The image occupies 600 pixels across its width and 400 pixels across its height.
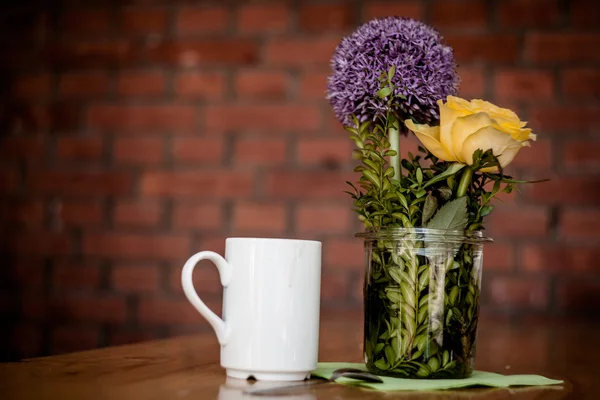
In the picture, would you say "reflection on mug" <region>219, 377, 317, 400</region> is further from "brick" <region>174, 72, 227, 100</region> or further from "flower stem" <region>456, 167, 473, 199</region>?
"brick" <region>174, 72, 227, 100</region>

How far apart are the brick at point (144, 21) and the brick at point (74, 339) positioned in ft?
2.60

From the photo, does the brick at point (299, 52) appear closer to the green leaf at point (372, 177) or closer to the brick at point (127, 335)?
the brick at point (127, 335)

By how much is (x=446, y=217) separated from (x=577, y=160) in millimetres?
1346

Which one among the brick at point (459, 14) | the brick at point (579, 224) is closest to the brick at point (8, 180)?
the brick at point (459, 14)

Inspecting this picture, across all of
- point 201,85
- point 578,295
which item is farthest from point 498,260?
point 201,85

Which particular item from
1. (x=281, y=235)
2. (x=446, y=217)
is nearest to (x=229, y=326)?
(x=446, y=217)

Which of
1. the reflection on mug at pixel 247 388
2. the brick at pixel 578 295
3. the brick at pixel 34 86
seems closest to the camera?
the reflection on mug at pixel 247 388

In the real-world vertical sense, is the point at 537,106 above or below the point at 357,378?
above

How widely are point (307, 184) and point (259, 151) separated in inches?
6.0

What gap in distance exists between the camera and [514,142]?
0.67 meters

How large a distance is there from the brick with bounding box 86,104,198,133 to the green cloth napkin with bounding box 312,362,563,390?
53.3 inches

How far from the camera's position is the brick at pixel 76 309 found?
2020 mm

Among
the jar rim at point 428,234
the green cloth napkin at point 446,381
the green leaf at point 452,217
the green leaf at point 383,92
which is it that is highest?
the green leaf at point 383,92

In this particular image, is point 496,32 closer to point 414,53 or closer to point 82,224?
point 82,224
